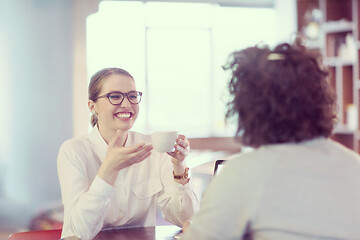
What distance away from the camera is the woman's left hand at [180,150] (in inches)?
61.1

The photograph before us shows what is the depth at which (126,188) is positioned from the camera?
1653 mm

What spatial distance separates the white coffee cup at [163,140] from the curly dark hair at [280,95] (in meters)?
0.40

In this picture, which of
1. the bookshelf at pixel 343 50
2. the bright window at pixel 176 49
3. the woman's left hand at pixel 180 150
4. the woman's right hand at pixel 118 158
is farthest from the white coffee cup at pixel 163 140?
the bright window at pixel 176 49

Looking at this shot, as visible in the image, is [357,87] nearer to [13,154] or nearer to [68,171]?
[13,154]

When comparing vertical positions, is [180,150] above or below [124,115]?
below

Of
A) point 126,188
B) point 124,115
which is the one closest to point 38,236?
point 126,188

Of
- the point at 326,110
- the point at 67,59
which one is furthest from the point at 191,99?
the point at 326,110

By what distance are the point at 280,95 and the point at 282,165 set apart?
15cm

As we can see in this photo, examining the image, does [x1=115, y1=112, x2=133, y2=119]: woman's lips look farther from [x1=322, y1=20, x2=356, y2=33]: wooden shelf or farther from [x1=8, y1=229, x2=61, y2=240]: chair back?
[x1=322, y1=20, x2=356, y2=33]: wooden shelf

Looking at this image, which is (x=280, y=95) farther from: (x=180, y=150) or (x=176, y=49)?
(x=176, y=49)

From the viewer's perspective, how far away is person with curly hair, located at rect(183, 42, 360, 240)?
2.84ft

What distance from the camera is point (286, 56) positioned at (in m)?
0.95

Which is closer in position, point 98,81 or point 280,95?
point 280,95

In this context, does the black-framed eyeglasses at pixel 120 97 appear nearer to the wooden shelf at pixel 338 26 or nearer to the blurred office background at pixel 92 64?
the blurred office background at pixel 92 64
